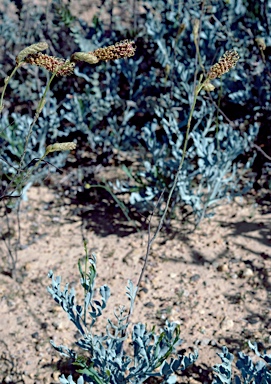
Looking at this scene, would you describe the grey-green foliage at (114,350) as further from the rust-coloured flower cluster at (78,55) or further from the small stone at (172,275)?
the small stone at (172,275)

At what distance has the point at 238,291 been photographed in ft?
9.78

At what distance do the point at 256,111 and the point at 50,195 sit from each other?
1490 mm

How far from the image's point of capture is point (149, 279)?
10.2 feet

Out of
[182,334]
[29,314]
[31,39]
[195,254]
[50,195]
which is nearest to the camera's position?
[182,334]

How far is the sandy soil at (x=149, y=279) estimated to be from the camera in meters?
2.73

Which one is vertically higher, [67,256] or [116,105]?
[116,105]

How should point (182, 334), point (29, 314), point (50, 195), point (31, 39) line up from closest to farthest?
point (182, 334), point (29, 314), point (50, 195), point (31, 39)

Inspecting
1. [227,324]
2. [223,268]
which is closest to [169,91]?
[223,268]

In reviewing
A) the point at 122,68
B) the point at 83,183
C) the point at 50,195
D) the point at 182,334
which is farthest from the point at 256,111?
the point at 182,334

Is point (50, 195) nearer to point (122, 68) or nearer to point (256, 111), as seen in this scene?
point (122, 68)

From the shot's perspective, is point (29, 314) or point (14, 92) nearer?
point (29, 314)

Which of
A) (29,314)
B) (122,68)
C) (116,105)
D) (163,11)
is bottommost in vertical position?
(29,314)

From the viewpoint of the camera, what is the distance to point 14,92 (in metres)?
4.22

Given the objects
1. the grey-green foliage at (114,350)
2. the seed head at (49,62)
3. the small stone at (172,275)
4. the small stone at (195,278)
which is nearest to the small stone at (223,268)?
the small stone at (195,278)
